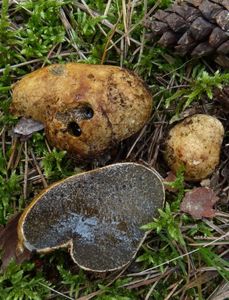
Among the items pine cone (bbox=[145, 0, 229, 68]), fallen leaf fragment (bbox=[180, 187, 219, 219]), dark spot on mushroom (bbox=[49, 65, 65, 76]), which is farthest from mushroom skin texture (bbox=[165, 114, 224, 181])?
dark spot on mushroom (bbox=[49, 65, 65, 76])

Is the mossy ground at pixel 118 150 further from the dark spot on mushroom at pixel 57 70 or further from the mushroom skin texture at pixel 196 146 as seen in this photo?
the dark spot on mushroom at pixel 57 70

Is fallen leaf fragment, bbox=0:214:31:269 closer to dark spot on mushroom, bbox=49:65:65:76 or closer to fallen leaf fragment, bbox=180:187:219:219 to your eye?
dark spot on mushroom, bbox=49:65:65:76

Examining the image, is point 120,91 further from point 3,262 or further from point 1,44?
point 3,262

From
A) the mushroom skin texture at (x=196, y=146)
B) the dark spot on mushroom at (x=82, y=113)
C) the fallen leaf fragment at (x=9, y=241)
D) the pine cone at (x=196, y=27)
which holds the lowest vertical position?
the fallen leaf fragment at (x=9, y=241)

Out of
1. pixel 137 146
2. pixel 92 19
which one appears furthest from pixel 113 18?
pixel 137 146

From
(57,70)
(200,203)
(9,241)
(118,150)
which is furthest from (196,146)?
(9,241)

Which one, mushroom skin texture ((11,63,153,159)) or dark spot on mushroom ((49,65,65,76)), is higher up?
dark spot on mushroom ((49,65,65,76))

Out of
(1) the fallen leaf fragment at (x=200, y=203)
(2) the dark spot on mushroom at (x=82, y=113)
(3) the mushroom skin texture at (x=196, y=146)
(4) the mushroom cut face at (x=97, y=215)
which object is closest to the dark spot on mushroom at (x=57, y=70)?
(2) the dark spot on mushroom at (x=82, y=113)
